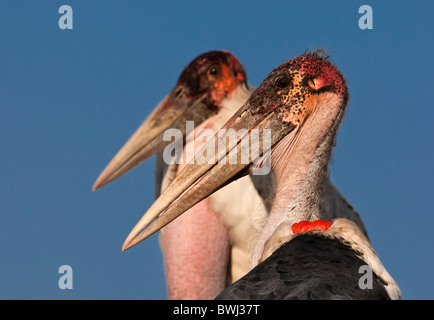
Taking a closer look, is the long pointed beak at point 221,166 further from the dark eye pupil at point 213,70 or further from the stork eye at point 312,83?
the dark eye pupil at point 213,70

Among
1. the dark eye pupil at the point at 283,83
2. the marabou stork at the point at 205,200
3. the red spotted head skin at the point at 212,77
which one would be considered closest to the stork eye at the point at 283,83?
the dark eye pupil at the point at 283,83

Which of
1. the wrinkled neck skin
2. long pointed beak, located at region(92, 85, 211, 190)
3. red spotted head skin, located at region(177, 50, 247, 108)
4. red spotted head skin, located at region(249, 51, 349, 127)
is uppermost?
red spotted head skin, located at region(177, 50, 247, 108)

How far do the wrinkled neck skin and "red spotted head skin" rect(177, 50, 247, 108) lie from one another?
2.70m

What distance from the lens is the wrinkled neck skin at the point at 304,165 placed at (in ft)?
20.0

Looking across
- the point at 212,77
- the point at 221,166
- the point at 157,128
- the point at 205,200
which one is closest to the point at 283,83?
the point at 221,166

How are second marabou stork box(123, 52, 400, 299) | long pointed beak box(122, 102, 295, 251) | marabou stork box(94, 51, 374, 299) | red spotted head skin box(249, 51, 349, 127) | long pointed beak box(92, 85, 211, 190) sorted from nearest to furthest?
second marabou stork box(123, 52, 400, 299) → long pointed beak box(122, 102, 295, 251) → red spotted head skin box(249, 51, 349, 127) → marabou stork box(94, 51, 374, 299) → long pointed beak box(92, 85, 211, 190)

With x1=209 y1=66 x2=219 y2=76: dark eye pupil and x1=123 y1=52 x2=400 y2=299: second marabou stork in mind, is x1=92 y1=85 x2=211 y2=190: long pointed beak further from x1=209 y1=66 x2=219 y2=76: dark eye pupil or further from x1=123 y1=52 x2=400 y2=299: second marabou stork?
x1=123 y1=52 x2=400 y2=299: second marabou stork

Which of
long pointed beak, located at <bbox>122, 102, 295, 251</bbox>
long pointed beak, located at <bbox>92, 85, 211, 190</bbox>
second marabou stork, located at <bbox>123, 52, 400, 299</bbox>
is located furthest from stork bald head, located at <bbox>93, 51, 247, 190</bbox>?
long pointed beak, located at <bbox>122, 102, 295, 251</bbox>

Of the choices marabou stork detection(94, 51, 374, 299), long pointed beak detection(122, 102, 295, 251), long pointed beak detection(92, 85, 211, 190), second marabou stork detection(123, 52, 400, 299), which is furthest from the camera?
long pointed beak detection(92, 85, 211, 190)

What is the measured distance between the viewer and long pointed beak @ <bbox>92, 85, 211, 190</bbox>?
9047mm

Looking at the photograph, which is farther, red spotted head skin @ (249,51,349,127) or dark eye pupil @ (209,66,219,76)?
dark eye pupil @ (209,66,219,76)

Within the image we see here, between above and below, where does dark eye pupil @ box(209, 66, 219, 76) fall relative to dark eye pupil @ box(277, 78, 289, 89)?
above
